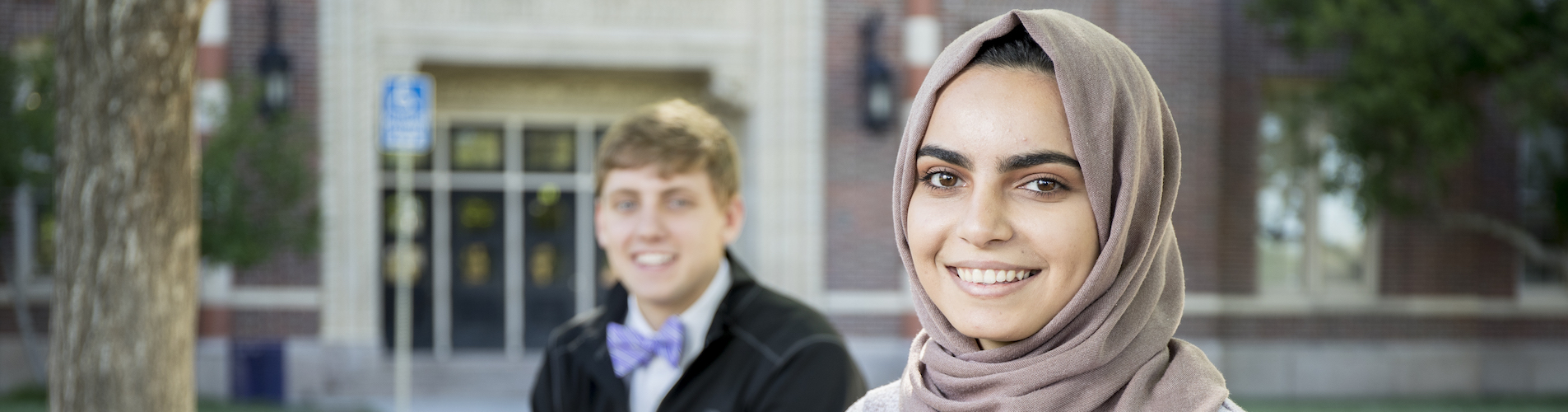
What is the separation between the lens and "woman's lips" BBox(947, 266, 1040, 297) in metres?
1.32

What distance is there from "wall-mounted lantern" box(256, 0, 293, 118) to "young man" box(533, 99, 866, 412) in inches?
326

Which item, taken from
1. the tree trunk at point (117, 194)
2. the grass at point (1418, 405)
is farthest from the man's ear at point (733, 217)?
the grass at point (1418, 405)

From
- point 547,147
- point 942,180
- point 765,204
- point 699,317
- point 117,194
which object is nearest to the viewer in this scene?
point 942,180

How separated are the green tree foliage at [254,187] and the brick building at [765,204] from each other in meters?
0.39

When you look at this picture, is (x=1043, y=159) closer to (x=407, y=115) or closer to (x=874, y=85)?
(x=407, y=115)

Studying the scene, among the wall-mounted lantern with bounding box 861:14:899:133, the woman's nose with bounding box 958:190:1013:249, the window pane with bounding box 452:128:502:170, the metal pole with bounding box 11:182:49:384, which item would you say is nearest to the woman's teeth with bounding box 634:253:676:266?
the woman's nose with bounding box 958:190:1013:249

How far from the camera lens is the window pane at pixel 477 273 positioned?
1195cm

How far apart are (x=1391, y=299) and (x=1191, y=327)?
2.27 meters

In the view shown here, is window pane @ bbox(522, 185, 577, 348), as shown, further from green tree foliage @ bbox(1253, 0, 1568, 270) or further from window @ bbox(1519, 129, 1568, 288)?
window @ bbox(1519, 129, 1568, 288)

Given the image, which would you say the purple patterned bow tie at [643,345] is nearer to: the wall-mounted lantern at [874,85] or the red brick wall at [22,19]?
the wall-mounted lantern at [874,85]

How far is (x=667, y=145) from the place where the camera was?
2.62 metres

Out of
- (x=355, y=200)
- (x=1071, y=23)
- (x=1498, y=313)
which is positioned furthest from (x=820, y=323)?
(x=1498, y=313)

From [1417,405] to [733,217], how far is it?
33.1 ft

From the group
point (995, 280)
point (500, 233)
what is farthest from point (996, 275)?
point (500, 233)
